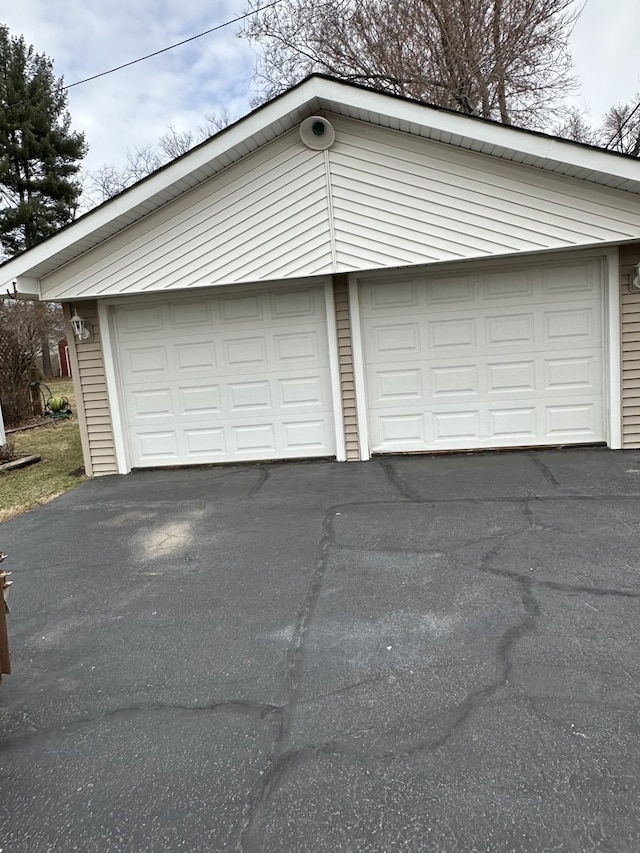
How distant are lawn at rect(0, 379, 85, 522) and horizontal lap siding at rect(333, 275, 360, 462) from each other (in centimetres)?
363

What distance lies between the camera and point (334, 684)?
99.6 inches

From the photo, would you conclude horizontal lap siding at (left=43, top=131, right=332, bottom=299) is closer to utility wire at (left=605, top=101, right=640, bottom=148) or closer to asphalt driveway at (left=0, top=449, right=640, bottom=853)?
asphalt driveway at (left=0, top=449, right=640, bottom=853)

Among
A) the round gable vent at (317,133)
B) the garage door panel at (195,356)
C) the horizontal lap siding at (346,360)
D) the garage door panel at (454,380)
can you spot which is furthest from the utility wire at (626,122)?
the garage door panel at (195,356)

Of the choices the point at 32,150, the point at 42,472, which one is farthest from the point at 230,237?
the point at 32,150

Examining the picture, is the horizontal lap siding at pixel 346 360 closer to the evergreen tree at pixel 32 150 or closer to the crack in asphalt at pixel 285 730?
the crack in asphalt at pixel 285 730

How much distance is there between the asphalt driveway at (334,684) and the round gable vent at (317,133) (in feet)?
13.5

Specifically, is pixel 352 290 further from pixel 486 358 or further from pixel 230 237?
pixel 486 358

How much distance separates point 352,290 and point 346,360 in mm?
852

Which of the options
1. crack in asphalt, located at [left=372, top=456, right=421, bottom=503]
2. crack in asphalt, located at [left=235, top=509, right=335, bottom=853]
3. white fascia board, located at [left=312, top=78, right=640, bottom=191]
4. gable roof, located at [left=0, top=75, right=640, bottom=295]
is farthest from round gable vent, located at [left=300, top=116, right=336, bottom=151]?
crack in asphalt, located at [left=235, top=509, right=335, bottom=853]

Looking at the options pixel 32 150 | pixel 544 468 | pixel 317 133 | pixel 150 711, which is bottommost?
pixel 150 711

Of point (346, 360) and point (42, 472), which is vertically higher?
point (346, 360)

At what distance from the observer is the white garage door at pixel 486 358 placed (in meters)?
6.53

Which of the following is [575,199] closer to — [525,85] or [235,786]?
[235,786]

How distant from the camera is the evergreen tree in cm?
2416
